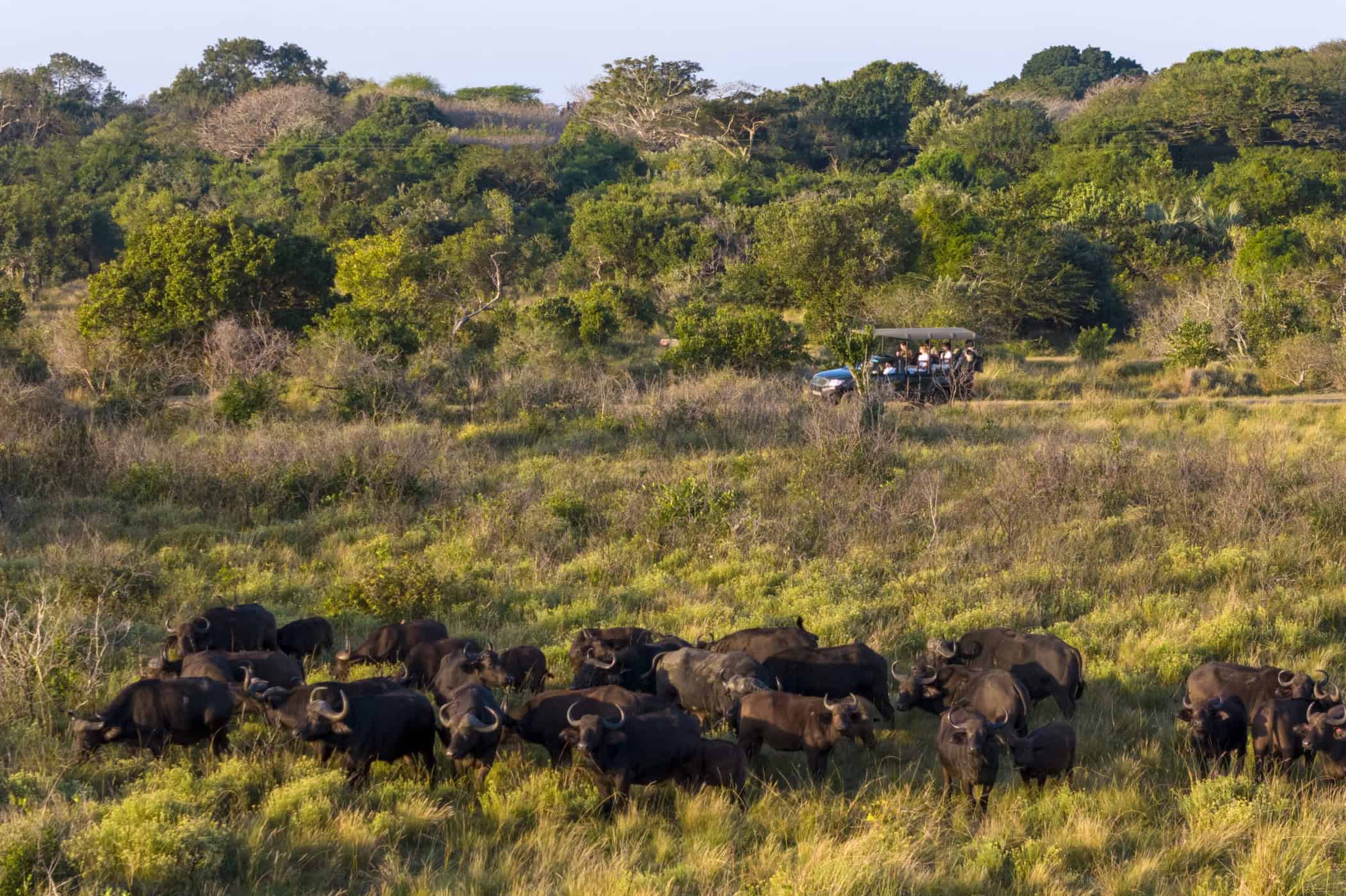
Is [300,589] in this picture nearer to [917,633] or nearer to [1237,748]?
[917,633]

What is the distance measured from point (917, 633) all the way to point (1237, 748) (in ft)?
9.13

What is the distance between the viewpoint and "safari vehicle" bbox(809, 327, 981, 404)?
20156 millimetres

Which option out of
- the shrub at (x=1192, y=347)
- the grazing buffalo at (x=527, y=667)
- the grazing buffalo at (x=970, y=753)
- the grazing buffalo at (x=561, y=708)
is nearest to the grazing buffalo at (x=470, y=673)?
the grazing buffalo at (x=527, y=667)

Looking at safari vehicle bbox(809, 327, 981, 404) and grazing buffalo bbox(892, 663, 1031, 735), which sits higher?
safari vehicle bbox(809, 327, 981, 404)

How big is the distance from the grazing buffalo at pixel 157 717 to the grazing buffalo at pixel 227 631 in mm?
1467

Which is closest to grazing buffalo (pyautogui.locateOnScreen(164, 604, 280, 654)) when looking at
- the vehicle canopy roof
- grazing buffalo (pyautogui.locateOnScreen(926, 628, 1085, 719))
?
grazing buffalo (pyautogui.locateOnScreen(926, 628, 1085, 719))

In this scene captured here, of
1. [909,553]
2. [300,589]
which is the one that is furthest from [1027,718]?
[300,589]

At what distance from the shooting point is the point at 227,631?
8766 millimetres

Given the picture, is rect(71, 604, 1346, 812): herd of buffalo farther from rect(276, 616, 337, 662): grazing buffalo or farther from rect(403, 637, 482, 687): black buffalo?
rect(276, 616, 337, 662): grazing buffalo

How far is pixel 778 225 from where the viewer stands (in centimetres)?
2873

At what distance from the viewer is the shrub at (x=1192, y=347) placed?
22.9 m

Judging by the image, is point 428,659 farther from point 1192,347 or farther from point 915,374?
point 1192,347

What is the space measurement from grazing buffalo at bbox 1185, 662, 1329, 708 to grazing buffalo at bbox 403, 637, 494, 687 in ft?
15.9

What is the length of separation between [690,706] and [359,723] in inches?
88.2
